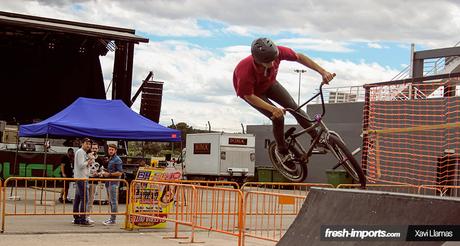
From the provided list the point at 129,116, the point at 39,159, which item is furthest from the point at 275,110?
the point at 39,159

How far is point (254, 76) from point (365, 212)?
2.30 metres

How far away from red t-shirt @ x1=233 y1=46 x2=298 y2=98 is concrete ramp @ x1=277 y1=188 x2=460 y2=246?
1915mm

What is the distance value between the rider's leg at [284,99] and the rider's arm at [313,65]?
33 cm

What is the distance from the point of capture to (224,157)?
115ft

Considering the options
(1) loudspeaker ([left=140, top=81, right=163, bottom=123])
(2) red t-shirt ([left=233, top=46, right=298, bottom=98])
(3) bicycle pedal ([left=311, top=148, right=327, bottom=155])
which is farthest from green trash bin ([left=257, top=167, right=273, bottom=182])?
(2) red t-shirt ([left=233, top=46, right=298, bottom=98])

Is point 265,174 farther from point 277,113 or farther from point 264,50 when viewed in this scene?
point 264,50

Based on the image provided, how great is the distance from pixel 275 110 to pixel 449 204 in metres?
2.12

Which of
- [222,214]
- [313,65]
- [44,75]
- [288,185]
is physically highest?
[44,75]

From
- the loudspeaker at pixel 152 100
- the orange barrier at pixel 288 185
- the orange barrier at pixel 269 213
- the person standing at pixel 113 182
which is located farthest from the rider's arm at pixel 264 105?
the loudspeaker at pixel 152 100

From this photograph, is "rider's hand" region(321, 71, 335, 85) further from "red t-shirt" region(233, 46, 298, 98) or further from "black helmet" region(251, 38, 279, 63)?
"black helmet" region(251, 38, 279, 63)

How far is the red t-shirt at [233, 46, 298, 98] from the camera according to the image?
20.4 feet

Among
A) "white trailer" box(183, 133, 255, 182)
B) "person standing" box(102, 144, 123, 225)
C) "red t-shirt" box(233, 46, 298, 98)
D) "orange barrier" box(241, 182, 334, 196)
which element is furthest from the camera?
"white trailer" box(183, 133, 255, 182)

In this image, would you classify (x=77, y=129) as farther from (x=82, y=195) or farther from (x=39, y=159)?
(x=39, y=159)

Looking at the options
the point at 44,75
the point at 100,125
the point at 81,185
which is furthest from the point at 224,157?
the point at 81,185
